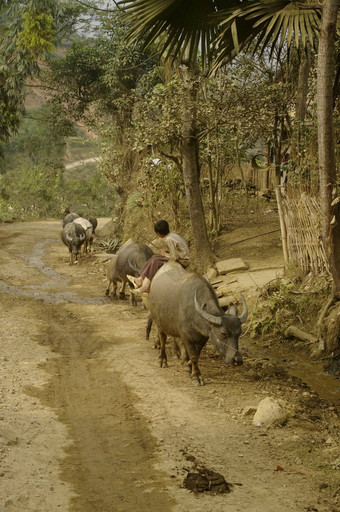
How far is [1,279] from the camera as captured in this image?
635 inches

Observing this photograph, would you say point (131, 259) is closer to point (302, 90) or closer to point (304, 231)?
point (304, 231)

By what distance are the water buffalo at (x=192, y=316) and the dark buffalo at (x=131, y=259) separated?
4023mm

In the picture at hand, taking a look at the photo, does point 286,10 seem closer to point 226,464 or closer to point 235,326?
point 235,326

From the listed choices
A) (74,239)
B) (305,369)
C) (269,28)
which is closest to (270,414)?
(305,369)

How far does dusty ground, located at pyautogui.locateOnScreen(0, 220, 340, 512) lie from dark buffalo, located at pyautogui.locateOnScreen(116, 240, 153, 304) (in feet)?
6.82

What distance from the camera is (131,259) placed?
13188 mm

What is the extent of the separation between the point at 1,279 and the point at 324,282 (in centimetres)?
883

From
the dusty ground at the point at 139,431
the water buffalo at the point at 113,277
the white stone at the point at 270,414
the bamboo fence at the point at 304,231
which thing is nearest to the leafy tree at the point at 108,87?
the water buffalo at the point at 113,277

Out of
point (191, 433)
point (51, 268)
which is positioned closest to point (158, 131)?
point (51, 268)

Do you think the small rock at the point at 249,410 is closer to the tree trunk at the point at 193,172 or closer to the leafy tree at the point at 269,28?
the leafy tree at the point at 269,28

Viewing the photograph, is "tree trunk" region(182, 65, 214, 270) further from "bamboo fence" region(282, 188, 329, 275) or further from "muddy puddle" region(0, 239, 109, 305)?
"bamboo fence" region(282, 188, 329, 275)

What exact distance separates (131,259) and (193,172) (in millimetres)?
2288

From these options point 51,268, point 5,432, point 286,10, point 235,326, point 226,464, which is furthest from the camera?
point 51,268

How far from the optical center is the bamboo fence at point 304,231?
10648 mm
